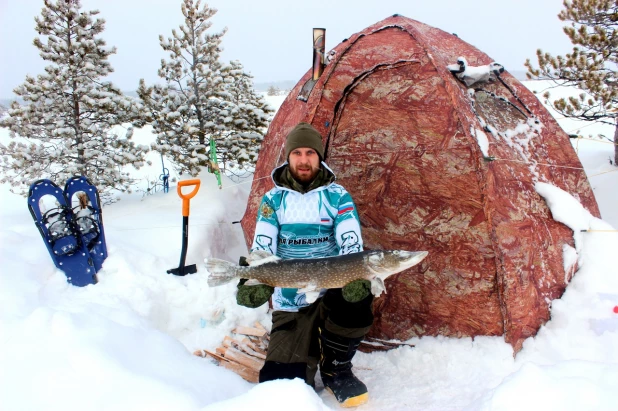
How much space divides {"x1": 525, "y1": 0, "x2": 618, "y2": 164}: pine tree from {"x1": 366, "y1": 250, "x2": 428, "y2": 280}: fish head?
5590 mm

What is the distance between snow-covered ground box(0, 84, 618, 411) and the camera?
2.13 metres

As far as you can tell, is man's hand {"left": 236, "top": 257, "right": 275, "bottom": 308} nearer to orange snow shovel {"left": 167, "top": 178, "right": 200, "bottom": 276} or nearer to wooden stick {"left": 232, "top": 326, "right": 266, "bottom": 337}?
wooden stick {"left": 232, "top": 326, "right": 266, "bottom": 337}

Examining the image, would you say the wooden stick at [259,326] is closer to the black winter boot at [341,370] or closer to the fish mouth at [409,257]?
the black winter boot at [341,370]

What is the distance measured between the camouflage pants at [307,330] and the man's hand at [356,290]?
0.81 feet

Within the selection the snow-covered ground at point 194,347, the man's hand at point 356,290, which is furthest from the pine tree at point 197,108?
the man's hand at point 356,290

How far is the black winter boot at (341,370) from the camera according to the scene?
9.77 feet

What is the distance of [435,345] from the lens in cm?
355

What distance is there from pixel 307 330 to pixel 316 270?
33.1 inches

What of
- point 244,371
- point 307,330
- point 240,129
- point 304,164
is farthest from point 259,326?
point 240,129

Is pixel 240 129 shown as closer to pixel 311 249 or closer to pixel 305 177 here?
pixel 305 177

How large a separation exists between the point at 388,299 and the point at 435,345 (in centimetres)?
58

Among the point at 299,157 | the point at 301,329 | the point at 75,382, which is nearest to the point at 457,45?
the point at 299,157

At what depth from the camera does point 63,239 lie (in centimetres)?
432

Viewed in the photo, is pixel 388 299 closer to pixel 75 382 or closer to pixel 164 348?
pixel 164 348
